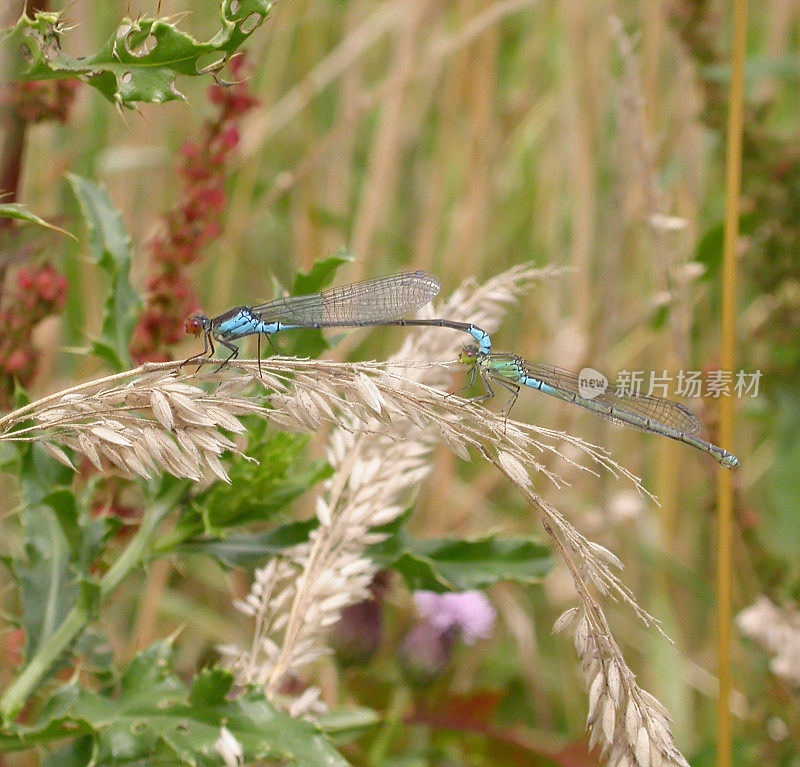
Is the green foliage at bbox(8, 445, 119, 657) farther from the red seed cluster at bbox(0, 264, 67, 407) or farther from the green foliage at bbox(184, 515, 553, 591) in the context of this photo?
the red seed cluster at bbox(0, 264, 67, 407)

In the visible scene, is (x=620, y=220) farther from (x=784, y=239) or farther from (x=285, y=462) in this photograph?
(x=285, y=462)

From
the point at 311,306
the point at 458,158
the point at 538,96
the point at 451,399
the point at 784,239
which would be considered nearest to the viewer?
the point at 451,399

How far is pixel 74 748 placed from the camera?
1.12 meters

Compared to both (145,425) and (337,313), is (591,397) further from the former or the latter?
(145,425)

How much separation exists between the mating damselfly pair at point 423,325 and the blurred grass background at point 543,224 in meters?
0.45

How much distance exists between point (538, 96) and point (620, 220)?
1.03 m

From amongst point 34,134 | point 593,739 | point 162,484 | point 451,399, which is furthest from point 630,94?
point 34,134

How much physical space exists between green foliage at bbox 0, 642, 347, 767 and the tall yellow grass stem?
652mm

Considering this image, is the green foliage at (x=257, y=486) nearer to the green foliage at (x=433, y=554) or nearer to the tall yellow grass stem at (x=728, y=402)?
the green foliage at (x=433, y=554)

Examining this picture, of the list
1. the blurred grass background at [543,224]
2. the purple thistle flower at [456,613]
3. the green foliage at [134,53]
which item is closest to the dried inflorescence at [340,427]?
the green foliage at [134,53]

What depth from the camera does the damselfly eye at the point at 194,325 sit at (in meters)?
1.26

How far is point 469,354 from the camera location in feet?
4.20

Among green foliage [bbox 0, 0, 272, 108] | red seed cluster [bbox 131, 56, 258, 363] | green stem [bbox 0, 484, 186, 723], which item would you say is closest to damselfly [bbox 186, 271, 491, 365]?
red seed cluster [bbox 131, 56, 258, 363]

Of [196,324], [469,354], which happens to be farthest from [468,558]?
[196,324]
